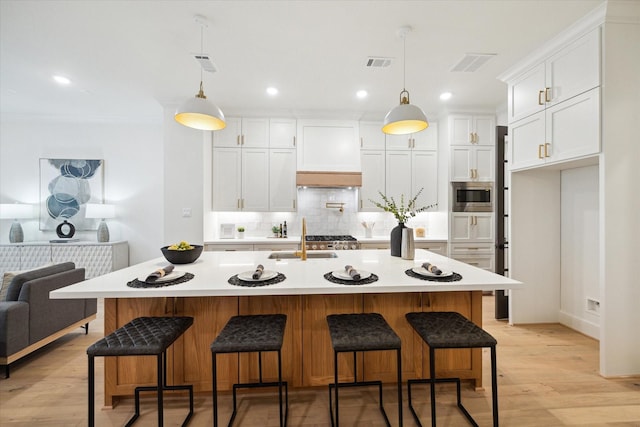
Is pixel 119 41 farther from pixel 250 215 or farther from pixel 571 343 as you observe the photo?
pixel 571 343

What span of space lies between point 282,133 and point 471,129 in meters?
2.86

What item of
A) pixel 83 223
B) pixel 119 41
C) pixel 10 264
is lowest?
pixel 10 264

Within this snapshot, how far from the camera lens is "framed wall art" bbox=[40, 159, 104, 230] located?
4.64 metres

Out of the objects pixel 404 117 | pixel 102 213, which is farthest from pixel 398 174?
pixel 102 213

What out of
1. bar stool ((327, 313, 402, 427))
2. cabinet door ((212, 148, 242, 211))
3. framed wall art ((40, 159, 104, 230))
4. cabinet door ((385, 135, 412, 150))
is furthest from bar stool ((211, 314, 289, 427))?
framed wall art ((40, 159, 104, 230))

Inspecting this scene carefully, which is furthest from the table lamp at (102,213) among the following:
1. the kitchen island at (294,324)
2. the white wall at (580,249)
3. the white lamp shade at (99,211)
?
the white wall at (580,249)

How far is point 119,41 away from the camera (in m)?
2.57

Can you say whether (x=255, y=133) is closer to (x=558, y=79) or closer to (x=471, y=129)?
(x=471, y=129)

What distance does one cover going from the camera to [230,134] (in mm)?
4281

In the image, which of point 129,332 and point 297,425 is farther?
point 297,425

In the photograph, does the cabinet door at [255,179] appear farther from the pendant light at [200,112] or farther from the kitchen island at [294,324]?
the kitchen island at [294,324]

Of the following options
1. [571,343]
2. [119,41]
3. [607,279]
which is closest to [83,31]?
[119,41]

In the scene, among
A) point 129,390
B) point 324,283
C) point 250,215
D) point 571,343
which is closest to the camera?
point 324,283

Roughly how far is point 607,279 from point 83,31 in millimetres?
4710
